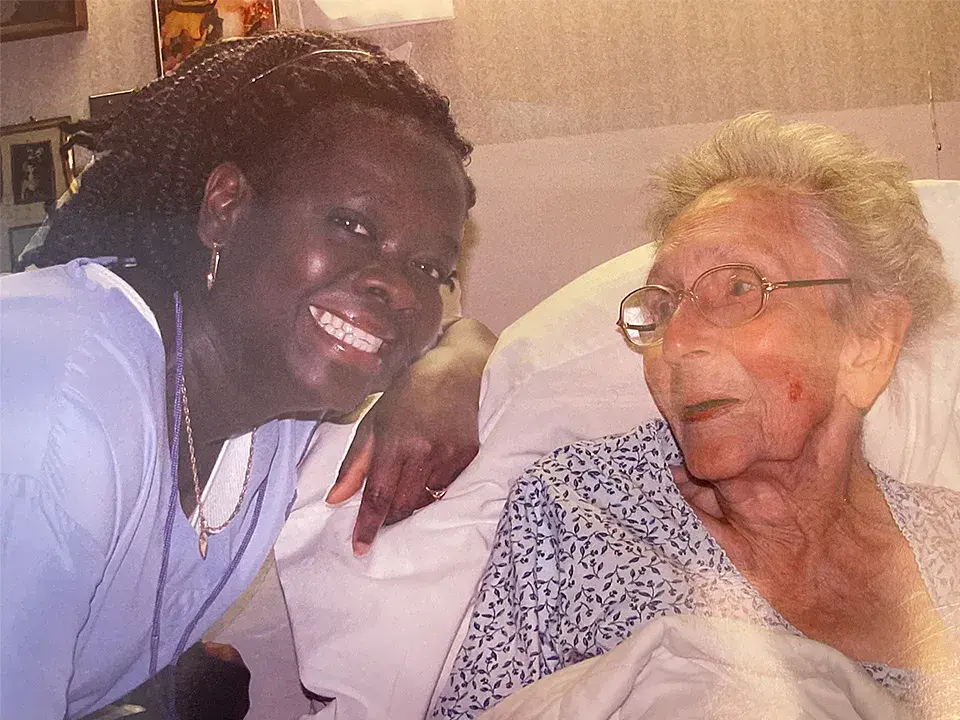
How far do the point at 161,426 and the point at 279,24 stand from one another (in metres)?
0.43

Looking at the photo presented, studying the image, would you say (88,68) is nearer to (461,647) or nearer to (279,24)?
(279,24)

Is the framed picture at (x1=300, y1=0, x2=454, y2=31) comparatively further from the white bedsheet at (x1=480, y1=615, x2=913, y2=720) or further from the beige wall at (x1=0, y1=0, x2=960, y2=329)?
the white bedsheet at (x1=480, y1=615, x2=913, y2=720)

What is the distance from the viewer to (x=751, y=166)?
1.04 meters

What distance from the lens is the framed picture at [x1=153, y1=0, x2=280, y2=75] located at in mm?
970

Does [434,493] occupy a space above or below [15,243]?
below

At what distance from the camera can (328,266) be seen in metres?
0.93

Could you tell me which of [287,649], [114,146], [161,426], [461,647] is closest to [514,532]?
[461,647]

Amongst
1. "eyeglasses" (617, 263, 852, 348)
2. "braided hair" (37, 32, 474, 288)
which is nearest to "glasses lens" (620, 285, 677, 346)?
"eyeglasses" (617, 263, 852, 348)

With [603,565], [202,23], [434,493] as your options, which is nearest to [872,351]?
[603,565]

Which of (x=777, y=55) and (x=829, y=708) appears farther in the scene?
(x=777, y=55)

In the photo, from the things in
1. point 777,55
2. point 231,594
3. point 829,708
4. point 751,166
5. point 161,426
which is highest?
point 777,55

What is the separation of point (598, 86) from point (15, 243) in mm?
640

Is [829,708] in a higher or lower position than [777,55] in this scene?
lower

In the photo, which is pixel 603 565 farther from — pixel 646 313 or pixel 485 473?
pixel 646 313
